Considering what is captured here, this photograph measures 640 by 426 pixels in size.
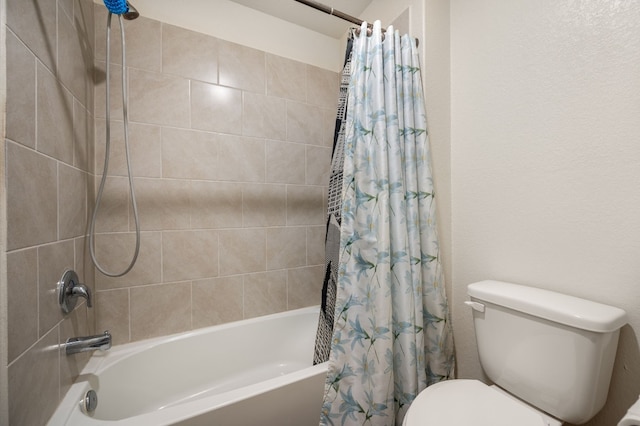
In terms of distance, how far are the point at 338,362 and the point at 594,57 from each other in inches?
53.4

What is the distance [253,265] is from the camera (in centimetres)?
162

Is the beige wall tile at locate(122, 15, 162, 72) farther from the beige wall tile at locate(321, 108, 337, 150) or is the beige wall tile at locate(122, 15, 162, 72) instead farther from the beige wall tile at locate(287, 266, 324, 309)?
the beige wall tile at locate(287, 266, 324, 309)

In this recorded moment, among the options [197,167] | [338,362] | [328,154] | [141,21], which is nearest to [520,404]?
[338,362]

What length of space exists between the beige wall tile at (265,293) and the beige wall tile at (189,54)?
1.20 meters

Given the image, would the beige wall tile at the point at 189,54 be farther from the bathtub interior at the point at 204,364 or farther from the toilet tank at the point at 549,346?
the toilet tank at the point at 549,346

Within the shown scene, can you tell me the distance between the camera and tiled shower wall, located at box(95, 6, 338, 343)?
1.31m

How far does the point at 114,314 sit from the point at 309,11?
2.03m

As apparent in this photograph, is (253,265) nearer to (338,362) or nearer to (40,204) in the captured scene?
(338,362)

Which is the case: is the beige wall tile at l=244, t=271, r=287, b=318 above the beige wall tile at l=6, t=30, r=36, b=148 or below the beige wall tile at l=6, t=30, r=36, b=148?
below

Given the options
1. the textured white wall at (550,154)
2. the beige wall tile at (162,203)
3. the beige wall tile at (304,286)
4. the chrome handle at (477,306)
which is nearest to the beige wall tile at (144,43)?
the beige wall tile at (162,203)

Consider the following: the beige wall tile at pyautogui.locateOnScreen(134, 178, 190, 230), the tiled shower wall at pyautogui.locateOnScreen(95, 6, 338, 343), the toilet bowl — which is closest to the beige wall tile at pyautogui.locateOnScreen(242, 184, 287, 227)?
the tiled shower wall at pyautogui.locateOnScreen(95, 6, 338, 343)

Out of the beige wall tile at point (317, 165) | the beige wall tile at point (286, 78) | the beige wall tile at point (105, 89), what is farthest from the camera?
the beige wall tile at point (317, 165)

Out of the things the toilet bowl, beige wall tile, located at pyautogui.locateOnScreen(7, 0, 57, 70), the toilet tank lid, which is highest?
beige wall tile, located at pyautogui.locateOnScreen(7, 0, 57, 70)

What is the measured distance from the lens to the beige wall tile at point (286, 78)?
1.66 metres
